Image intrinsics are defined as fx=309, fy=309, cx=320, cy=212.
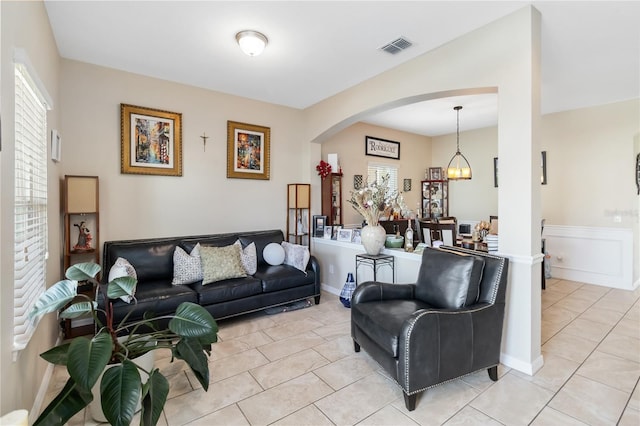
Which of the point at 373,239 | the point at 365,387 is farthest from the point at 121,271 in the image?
the point at 373,239

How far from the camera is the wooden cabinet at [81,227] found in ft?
9.85

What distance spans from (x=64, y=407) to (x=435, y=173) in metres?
6.95

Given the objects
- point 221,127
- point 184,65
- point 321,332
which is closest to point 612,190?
point 321,332

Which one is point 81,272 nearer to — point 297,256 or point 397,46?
point 297,256

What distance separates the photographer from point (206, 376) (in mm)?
1852

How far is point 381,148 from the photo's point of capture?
6172mm

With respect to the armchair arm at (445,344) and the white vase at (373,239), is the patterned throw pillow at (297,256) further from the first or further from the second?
the armchair arm at (445,344)

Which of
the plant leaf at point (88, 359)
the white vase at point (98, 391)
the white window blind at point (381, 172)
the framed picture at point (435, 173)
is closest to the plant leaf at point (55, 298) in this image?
the plant leaf at point (88, 359)

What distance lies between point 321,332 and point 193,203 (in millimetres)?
2296

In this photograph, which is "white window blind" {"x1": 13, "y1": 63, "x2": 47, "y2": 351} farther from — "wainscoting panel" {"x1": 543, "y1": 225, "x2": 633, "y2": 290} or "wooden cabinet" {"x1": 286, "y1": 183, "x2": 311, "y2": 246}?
"wainscoting panel" {"x1": 543, "y1": 225, "x2": 633, "y2": 290}

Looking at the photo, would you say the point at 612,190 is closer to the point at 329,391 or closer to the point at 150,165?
the point at 329,391

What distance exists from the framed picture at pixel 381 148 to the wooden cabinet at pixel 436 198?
43.5 inches

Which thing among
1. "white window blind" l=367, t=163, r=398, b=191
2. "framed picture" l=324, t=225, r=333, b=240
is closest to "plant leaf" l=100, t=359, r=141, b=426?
"framed picture" l=324, t=225, r=333, b=240

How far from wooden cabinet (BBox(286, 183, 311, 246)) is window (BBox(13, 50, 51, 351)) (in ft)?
9.56
